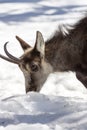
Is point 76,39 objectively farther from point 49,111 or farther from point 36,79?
point 49,111

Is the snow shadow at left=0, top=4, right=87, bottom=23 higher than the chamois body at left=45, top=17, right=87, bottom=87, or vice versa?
the chamois body at left=45, top=17, right=87, bottom=87

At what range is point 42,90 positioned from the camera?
8484 mm

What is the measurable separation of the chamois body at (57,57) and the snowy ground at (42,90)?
12.6 inches

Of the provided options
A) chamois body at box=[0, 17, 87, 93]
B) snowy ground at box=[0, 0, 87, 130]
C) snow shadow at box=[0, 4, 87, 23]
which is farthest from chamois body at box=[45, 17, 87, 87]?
snow shadow at box=[0, 4, 87, 23]

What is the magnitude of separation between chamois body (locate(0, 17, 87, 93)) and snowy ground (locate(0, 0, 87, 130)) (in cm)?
32

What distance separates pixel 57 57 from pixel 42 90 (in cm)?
163

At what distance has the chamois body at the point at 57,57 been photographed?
22.1 ft

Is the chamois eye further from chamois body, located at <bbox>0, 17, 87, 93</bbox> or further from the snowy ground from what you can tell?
the snowy ground

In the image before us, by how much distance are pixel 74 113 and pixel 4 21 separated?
8334 millimetres

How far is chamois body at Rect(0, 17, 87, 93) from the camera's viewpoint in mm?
6734

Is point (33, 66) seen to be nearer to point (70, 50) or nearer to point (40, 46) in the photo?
point (40, 46)

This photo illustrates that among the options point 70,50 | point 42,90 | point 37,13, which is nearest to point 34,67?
point 70,50

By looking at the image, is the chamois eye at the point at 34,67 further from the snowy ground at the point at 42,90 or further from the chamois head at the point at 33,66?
the snowy ground at the point at 42,90

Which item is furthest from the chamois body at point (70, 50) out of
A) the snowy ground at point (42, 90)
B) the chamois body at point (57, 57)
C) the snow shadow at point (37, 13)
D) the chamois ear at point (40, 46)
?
the snow shadow at point (37, 13)
